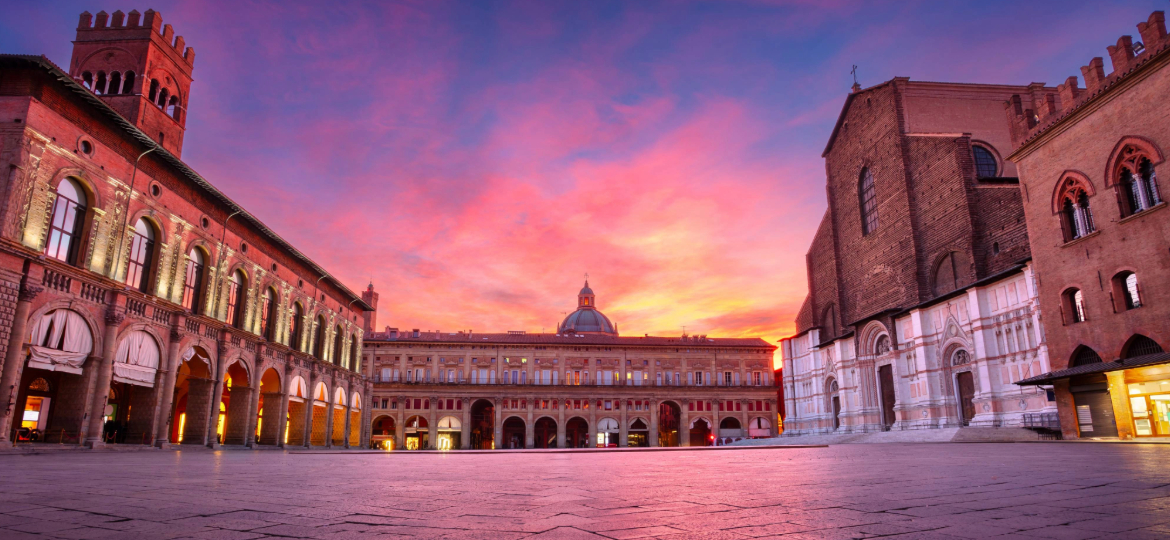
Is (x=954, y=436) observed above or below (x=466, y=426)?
below

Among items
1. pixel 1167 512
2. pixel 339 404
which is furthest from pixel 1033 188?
pixel 339 404

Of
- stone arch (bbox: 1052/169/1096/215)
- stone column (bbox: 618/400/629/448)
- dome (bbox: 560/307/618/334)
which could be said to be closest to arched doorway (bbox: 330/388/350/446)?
stone column (bbox: 618/400/629/448)

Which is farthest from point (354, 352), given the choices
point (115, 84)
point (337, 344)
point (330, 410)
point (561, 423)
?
point (561, 423)

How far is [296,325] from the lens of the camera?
121 feet

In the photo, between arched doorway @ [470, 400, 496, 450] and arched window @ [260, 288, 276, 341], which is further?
arched doorway @ [470, 400, 496, 450]

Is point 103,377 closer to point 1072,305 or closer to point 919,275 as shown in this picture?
point 1072,305

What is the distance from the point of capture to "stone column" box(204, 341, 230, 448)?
2639 centimetres

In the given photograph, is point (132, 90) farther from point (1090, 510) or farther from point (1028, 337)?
point (1028, 337)

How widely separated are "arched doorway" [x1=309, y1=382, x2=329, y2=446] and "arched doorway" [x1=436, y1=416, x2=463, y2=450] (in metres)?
25.6

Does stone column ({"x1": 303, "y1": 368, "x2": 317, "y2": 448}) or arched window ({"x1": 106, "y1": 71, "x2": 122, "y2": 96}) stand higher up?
arched window ({"x1": 106, "y1": 71, "x2": 122, "y2": 96})

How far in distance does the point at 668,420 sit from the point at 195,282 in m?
50.5

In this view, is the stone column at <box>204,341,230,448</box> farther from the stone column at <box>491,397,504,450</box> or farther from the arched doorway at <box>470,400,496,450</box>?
the arched doorway at <box>470,400,496,450</box>

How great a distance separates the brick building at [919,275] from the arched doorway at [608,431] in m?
20.4

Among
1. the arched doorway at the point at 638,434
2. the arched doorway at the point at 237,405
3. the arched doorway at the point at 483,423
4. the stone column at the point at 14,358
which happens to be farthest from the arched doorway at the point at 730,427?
the stone column at the point at 14,358
